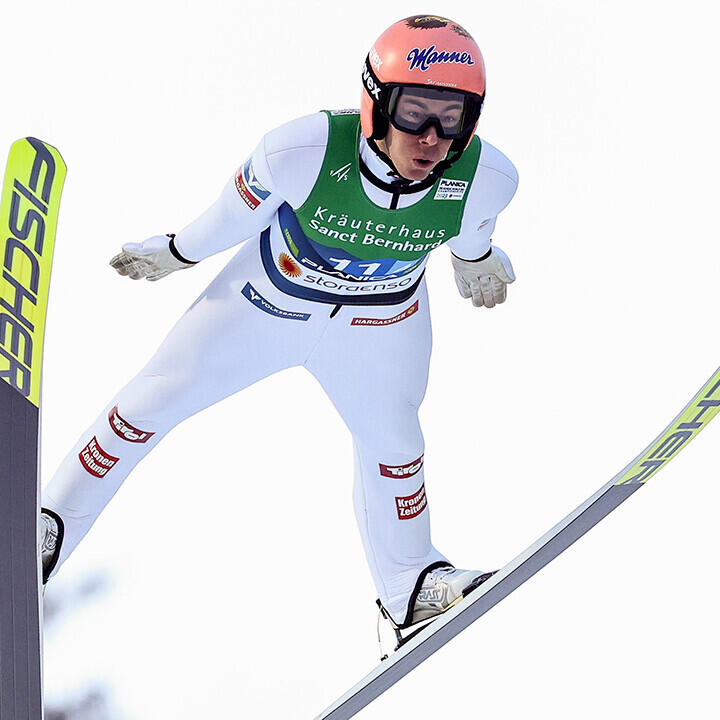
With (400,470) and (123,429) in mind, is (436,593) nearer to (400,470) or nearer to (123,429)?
(400,470)

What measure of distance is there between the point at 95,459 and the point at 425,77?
1363mm

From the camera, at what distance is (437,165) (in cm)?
292

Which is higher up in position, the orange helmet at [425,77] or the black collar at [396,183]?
the orange helmet at [425,77]

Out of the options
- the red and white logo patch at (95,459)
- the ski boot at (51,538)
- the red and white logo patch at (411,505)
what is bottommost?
the red and white logo patch at (411,505)

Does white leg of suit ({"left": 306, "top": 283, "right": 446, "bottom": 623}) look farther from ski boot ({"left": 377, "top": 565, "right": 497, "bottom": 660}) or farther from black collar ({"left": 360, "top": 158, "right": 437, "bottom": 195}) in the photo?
black collar ({"left": 360, "top": 158, "right": 437, "bottom": 195})

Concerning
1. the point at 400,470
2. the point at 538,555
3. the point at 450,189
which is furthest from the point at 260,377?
the point at 538,555

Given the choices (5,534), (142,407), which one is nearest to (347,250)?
(142,407)

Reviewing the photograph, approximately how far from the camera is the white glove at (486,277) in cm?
338

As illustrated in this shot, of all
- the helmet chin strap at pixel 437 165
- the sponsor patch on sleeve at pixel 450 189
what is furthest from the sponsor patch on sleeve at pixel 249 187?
the sponsor patch on sleeve at pixel 450 189

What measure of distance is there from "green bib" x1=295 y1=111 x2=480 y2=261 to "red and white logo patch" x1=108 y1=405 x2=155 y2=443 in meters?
0.72

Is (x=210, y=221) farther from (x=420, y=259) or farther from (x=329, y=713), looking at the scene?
(x=329, y=713)

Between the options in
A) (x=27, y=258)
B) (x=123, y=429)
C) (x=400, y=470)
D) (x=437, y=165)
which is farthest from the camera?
(x=400, y=470)

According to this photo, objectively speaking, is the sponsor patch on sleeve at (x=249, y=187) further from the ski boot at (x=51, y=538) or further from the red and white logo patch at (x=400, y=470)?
the ski boot at (x=51, y=538)

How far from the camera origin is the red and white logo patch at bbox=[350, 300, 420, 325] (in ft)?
10.7
